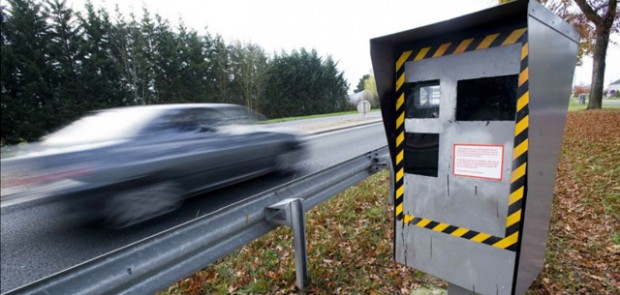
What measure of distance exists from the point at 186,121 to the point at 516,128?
452cm

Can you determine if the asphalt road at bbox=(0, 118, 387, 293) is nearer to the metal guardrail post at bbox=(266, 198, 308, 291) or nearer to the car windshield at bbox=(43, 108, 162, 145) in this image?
the car windshield at bbox=(43, 108, 162, 145)

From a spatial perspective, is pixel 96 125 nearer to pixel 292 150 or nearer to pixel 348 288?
pixel 292 150

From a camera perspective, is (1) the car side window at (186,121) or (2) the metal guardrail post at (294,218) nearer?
(2) the metal guardrail post at (294,218)

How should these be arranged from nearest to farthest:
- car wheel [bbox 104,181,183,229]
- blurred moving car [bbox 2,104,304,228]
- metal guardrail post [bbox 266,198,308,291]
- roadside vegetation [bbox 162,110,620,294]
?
1. metal guardrail post [bbox 266,198,308,291]
2. roadside vegetation [bbox 162,110,620,294]
3. blurred moving car [bbox 2,104,304,228]
4. car wheel [bbox 104,181,183,229]

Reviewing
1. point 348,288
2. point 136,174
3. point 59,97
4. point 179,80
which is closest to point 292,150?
point 136,174

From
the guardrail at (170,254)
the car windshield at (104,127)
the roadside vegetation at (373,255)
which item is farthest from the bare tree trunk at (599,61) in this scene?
the car windshield at (104,127)

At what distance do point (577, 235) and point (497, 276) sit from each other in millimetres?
2251

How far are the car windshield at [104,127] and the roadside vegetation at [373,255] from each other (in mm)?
2309

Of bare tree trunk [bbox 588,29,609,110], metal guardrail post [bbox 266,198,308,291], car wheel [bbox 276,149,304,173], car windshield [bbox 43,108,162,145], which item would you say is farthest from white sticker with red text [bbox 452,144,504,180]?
bare tree trunk [bbox 588,29,609,110]

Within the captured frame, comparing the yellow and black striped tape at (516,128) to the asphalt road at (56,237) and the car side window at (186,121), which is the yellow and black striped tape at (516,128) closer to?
the asphalt road at (56,237)

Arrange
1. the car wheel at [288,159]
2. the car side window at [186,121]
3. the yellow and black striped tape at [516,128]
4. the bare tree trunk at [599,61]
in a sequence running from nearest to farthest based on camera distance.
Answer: the yellow and black striped tape at [516,128] → the car side window at [186,121] → the car wheel at [288,159] → the bare tree trunk at [599,61]

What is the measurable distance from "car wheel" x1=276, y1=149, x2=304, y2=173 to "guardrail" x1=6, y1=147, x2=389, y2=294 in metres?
3.62

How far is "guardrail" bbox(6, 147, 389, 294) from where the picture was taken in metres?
1.22

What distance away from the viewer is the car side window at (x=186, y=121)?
450 centimetres
